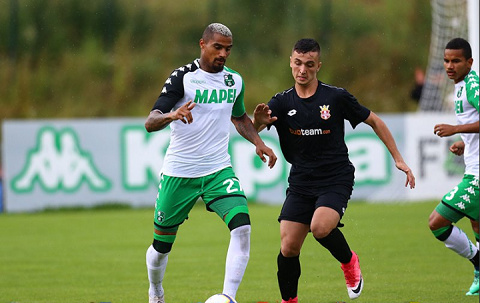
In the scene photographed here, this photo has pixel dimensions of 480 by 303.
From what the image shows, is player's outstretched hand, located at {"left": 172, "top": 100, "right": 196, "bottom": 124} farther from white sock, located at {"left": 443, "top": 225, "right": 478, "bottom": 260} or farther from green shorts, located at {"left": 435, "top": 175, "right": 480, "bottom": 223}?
white sock, located at {"left": 443, "top": 225, "right": 478, "bottom": 260}

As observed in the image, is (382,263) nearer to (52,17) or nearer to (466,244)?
(466,244)

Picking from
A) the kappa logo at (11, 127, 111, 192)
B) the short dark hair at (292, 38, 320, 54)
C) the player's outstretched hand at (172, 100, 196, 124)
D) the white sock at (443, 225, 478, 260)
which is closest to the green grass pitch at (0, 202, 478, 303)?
the white sock at (443, 225, 478, 260)

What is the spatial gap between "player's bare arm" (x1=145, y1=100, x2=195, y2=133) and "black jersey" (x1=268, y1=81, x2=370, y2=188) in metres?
1.01

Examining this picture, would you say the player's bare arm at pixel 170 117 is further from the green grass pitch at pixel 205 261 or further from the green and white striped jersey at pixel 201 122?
the green grass pitch at pixel 205 261

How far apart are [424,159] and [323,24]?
951 cm

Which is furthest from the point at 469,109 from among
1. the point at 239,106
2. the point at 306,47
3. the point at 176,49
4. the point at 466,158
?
the point at 176,49

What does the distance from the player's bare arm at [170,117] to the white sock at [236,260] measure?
1.11 meters

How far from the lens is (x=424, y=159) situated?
19.7m

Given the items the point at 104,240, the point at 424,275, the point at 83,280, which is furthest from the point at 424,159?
the point at 83,280

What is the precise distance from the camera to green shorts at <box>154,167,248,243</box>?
320 inches

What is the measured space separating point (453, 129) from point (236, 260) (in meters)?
2.25

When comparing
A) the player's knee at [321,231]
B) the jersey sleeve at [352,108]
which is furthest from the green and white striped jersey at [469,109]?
the player's knee at [321,231]

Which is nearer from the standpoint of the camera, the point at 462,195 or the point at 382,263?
the point at 462,195

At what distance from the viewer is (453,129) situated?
25.8ft
